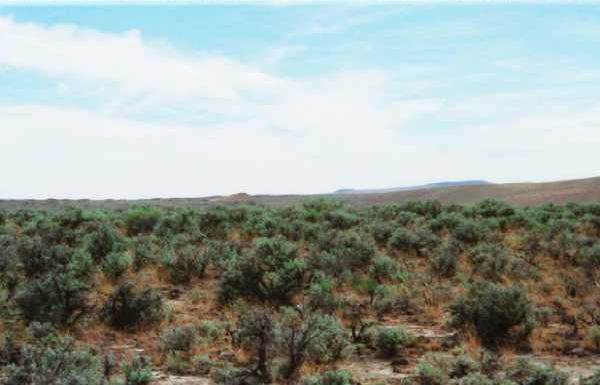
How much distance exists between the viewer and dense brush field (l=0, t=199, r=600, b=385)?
8.86 metres

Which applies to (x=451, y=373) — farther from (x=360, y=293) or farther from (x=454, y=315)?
(x=360, y=293)

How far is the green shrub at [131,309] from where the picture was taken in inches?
457

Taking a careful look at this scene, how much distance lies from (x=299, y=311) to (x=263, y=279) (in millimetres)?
2530

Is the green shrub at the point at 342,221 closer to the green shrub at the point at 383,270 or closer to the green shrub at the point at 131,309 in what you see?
the green shrub at the point at 383,270

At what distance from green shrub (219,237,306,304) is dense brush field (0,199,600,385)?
3cm

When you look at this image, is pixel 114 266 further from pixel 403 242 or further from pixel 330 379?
pixel 403 242

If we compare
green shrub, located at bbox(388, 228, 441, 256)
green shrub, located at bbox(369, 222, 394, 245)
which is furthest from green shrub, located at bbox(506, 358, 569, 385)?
green shrub, located at bbox(369, 222, 394, 245)

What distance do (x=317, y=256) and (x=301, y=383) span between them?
7723 millimetres

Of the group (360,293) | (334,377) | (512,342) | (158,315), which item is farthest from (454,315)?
(158,315)

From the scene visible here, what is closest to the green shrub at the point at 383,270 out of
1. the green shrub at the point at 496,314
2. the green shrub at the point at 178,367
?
the green shrub at the point at 496,314

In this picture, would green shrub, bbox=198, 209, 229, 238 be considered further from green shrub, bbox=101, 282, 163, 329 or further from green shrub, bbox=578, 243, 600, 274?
green shrub, bbox=578, 243, 600, 274

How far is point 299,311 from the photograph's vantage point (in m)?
11.0

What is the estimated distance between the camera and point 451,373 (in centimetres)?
880

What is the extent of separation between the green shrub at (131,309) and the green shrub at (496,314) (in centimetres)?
557
